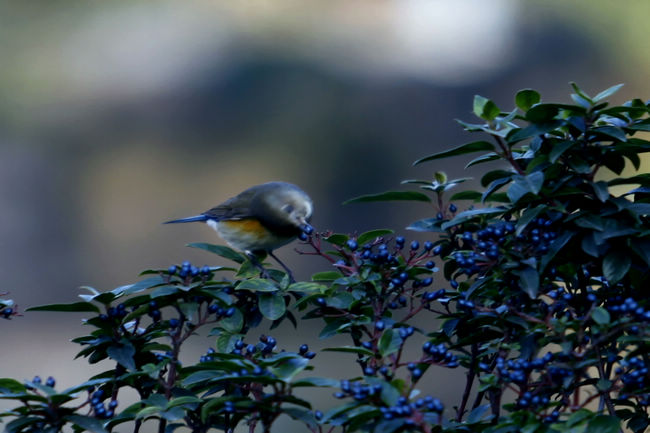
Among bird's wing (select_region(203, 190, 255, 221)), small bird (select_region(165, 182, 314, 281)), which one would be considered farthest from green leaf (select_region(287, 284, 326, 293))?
bird's wing (select_region(203, 190, 255, 221))

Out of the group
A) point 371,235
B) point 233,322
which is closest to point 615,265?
point 371,235

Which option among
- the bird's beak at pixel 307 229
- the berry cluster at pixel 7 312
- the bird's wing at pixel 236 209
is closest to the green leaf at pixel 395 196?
the bird's beak at pixel 307 229

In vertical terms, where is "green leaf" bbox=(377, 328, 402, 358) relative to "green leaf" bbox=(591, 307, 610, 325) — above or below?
above

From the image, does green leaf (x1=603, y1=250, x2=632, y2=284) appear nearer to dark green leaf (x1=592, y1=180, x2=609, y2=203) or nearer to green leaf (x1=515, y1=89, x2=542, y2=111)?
dark green leaf (x1=592, y1=180, x2=609, y2=203)

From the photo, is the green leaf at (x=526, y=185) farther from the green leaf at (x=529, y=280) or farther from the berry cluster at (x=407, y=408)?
the berry cluster at (x=407, y=408)

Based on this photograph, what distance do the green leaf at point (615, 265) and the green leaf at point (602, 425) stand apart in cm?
24

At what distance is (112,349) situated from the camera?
4.46 ft

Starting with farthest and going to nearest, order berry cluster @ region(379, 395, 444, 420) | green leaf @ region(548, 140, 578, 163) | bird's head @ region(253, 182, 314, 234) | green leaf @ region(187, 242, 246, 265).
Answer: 1. bird's head @ region(253, 182, 314, 234)
2. green leaf @ region(187, 242, 246, 265)
3. green leaf @ region(548, 140, 578, 163)
4. berry cluster @ region(379, 395, 444, 420)

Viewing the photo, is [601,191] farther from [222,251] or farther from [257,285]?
[222,251]

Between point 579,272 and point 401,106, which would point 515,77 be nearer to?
point 401,106

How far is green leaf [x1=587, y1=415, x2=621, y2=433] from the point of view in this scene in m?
1.08

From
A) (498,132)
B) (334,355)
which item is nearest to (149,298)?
(498,132)

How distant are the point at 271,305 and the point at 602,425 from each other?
24.5 inches

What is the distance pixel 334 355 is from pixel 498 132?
473cm
